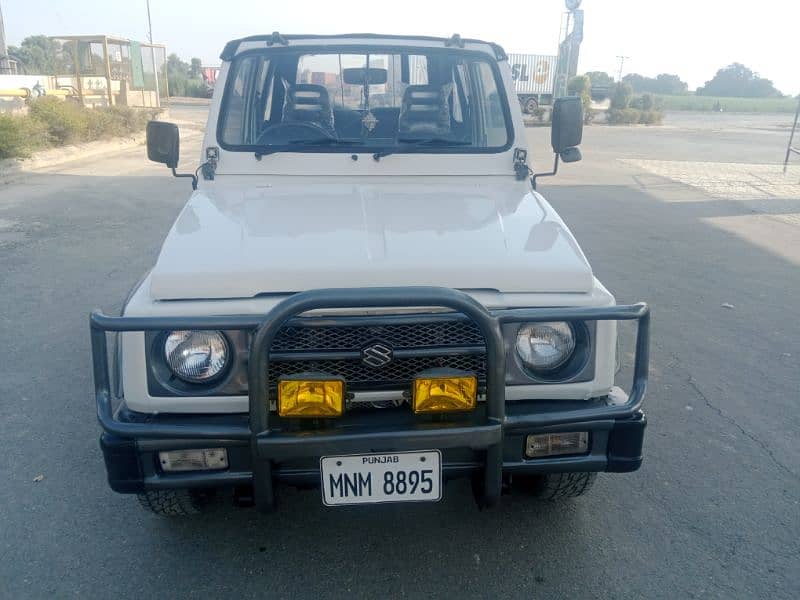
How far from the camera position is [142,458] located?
2.30 m

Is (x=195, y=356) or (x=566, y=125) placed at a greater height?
(x=566, y=125)

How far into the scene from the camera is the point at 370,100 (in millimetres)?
3859

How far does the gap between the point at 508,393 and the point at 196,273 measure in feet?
3.79

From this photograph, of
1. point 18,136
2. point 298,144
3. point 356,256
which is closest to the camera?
point 356,256

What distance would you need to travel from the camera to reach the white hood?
2350mm

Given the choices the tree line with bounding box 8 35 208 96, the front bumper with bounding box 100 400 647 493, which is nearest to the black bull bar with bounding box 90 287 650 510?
the front bumper with bounding box 100 400 647 493

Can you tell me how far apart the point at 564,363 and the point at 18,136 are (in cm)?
1446

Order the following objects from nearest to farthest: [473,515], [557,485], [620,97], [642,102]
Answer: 1. [557,485]
2. [473,515]
3. [620,97]
4. [642,102]

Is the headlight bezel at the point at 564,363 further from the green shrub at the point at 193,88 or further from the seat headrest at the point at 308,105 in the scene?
the green shrub at the point at 193,88

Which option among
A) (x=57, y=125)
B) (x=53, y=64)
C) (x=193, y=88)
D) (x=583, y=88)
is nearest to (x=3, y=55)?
(x=53, y=64)

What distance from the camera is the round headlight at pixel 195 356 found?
2.35m

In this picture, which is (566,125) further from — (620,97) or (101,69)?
(620,97)

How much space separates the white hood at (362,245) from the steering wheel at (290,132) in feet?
1.57

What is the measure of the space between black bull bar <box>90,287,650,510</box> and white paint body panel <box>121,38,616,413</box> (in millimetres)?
103
